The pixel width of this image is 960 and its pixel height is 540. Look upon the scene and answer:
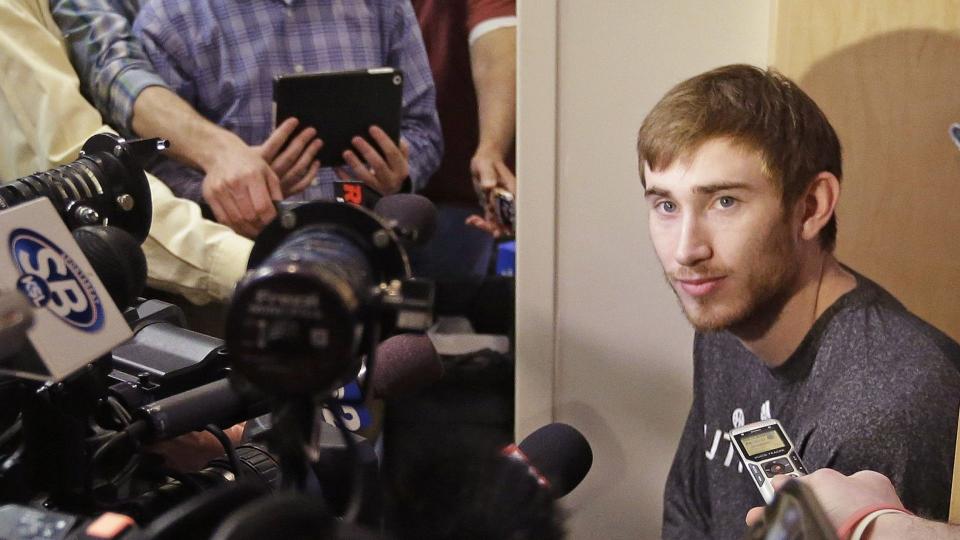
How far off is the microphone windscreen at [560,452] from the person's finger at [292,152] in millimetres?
874

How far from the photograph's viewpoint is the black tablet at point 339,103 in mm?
1650

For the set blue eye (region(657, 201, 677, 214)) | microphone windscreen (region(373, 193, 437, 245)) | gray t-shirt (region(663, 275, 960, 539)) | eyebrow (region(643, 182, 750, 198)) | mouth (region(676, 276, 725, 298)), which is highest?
microphone windscreen (region(373, 193, 437, 245))

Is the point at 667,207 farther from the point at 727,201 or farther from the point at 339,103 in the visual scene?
the point at 339,103

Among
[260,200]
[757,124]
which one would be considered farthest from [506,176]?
[757,124]

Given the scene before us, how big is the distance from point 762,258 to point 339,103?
0.72m

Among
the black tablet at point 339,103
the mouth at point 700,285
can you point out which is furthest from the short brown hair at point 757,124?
the black tablet at point 339,103

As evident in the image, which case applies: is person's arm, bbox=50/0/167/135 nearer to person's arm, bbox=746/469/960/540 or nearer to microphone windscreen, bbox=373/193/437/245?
microphone windscreen, bbox=373/193/437/245

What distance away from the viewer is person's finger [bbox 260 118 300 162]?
167 centimetres

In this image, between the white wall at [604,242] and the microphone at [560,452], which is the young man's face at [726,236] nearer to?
the white wall at [604,242]

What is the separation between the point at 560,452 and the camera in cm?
91

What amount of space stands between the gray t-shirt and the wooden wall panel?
29 centimetres

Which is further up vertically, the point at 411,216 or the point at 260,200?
the point at 411,216

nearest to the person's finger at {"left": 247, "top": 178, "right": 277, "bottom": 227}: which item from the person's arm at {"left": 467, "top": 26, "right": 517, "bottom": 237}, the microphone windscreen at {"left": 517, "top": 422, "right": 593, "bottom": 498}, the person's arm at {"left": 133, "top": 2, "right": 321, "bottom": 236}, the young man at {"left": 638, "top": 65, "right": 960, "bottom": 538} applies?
the person's arm at {"left": 133, "top": 2, "right": 321, "bottom": 236}

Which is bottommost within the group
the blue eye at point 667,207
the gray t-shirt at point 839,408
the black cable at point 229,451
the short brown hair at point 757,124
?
the gray t-shirt at point 839,408
